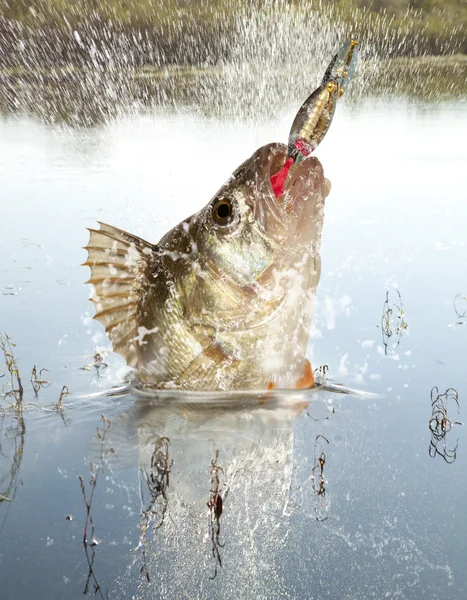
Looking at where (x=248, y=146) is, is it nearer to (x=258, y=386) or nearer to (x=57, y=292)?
(x=57, y=292)

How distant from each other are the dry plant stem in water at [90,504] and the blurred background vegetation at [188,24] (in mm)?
31537

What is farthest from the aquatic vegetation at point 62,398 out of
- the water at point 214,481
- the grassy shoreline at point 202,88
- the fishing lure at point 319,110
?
the grassy shoreline at point 202,88

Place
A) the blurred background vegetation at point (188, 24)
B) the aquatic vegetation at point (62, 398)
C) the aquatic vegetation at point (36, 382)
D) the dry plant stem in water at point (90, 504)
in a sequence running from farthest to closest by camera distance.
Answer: the blurred background vegetation at point (188, 24) → the aquatic vegetation at point (36, 382) → the aquatic vegetation at point (62, 398) → the dry plant stem in water at point (90, 504)

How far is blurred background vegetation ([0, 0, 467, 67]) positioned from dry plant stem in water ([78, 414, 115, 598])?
31.5 meters

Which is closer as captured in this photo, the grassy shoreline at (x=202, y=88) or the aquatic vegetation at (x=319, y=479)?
the aquatic vegetation at (x=319, y=479)

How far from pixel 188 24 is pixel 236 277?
3484 cm

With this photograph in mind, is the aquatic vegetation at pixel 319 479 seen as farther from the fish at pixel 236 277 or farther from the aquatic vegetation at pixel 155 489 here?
the aquatic vegetation at pixel 155 489

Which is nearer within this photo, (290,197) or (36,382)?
(290,197)

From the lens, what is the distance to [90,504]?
3547 mm

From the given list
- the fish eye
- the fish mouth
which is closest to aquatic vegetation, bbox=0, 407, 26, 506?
the fish eye

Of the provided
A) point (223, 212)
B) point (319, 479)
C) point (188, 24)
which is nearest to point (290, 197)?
point (223, 212)

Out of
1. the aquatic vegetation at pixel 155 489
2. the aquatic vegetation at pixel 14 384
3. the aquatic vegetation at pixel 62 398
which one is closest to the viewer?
the aquatic vegetation at pixel 155 489

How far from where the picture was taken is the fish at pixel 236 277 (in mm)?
3605

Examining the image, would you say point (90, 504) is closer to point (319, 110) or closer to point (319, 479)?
point (319, 479)
